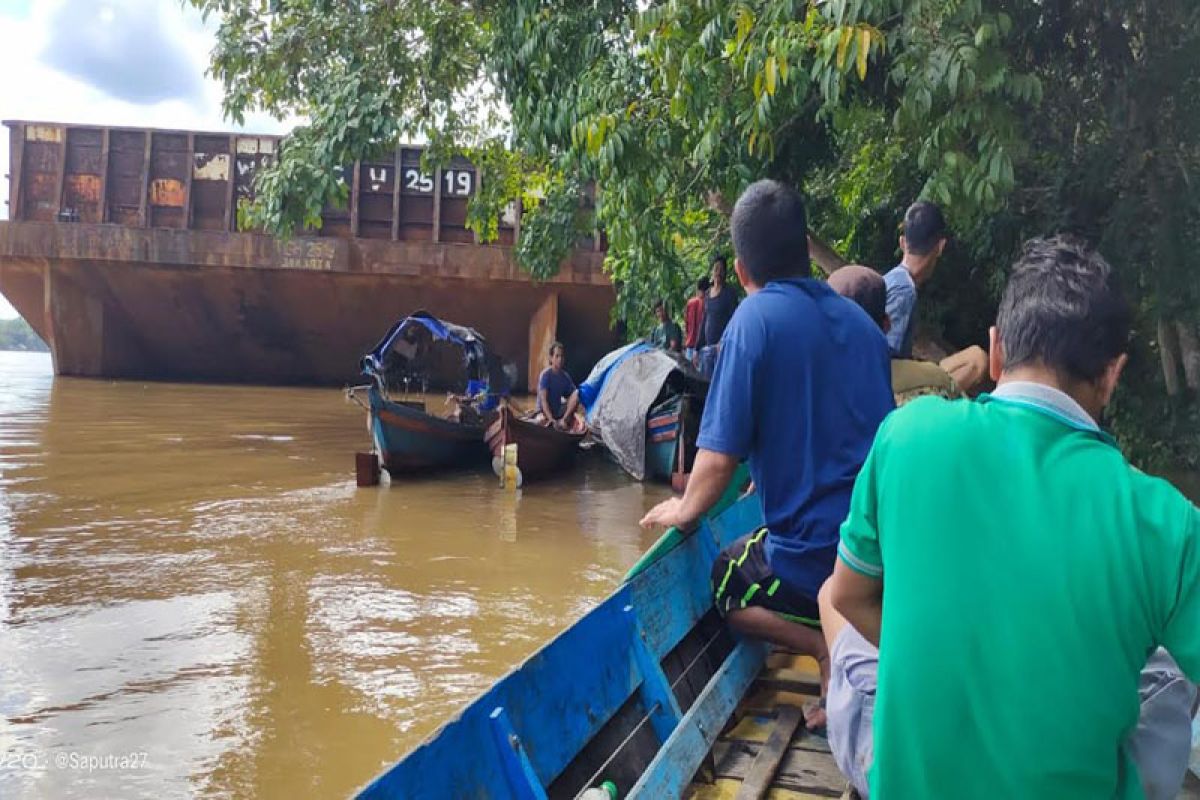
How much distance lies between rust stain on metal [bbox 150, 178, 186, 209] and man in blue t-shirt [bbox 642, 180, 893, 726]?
17.1 meters

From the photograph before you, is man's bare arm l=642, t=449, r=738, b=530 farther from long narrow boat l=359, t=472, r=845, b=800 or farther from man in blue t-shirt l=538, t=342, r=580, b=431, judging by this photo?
man in blue t-shirt l=538, t=342, r=580, b=431

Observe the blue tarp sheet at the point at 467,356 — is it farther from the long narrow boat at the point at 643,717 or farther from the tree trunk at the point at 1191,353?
the long narrow boat at the point at 643,717

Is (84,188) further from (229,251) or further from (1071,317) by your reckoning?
(1071,317)

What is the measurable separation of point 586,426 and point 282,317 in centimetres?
1020

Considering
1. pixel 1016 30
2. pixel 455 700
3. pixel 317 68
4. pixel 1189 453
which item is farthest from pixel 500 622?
pixel 317 68

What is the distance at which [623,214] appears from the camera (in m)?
6.71

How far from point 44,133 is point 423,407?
11.5m

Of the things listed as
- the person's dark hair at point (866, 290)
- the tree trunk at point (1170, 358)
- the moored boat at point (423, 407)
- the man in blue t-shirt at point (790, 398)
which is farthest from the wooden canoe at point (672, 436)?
the man in blue t-shirt at point (790, 398)

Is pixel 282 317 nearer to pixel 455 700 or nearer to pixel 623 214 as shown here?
pixel 623 214

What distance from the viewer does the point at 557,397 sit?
10.9 metres

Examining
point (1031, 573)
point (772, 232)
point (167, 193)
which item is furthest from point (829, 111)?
point (167, 193)

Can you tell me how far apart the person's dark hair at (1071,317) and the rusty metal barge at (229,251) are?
1537cm

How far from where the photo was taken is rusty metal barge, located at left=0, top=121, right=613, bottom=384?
654 inches

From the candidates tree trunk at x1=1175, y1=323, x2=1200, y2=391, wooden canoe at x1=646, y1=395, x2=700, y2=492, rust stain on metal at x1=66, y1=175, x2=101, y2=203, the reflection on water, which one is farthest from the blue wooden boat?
rust stain on metal at x1=66, y1=175, x2=101, y2=203
